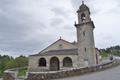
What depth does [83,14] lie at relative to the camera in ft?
109

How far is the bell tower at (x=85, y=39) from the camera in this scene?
31203mm

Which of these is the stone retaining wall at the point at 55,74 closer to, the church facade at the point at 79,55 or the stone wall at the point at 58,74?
the stone wall at the point at 58,74

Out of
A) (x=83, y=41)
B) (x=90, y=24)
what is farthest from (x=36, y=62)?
(x=90, y=24)

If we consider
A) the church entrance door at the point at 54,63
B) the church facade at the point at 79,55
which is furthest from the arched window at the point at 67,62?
the church entrance door at the point at 54,63

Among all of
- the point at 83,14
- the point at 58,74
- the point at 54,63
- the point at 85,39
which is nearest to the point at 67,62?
the point at 54,63

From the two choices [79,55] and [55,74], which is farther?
[79,55]

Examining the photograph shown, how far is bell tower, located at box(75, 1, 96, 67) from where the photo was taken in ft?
102

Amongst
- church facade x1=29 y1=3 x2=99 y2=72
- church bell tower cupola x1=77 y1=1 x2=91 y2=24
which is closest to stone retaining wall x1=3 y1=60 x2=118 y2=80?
church facade x1=29 y1=3 x2=99 y2=72

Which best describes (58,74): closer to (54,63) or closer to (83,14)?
(83,14)

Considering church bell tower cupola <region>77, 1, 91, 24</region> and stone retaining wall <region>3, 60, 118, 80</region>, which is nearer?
stone retaining wall <region>3, 60, 118, 80</region>

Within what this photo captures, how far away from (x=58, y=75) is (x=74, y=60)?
57.3 feet

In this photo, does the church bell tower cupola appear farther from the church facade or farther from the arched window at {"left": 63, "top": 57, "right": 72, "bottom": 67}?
the arched window at {"left": 63, "top": 57, "right": 72, "bottom": 67}

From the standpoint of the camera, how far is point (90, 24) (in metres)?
32.1

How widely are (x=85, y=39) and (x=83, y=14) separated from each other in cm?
522
